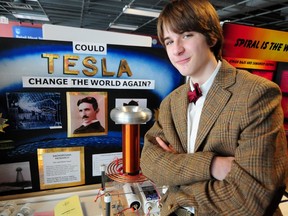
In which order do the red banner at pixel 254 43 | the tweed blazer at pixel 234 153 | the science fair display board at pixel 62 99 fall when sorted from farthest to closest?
the red banner at pixel 254 43, the science fair display board at pixel 62 99, the tweed blazer at pixel 234 153

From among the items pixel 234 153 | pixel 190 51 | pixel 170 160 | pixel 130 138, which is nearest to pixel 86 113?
pixel 130 138

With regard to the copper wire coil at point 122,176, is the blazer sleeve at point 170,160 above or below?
above

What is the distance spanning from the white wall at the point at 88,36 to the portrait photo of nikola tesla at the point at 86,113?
1.11 feet

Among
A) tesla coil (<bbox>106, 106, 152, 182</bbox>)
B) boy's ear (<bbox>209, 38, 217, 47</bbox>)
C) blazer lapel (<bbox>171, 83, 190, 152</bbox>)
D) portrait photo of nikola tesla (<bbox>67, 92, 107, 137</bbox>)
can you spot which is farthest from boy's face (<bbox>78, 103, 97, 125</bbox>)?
boy's ear (<bbox>209, 38, 217, 47</bbox>)

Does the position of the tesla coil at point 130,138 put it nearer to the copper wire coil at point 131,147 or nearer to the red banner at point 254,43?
the copper wire coil at point 131,147

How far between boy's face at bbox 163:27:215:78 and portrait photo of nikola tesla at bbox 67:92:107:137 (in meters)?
0.67

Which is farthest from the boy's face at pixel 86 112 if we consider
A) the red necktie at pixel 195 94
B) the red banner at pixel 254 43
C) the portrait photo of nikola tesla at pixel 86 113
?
the red banner at pixel 254 43

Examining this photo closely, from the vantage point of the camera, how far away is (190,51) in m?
0.89

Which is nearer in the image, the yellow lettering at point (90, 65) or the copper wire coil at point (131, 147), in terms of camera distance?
the copper wire coil at point (131, 147)

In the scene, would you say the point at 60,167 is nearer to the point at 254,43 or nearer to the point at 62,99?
the point at 62,99

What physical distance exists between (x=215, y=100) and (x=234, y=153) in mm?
218

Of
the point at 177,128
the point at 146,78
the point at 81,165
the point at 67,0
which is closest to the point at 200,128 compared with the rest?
the point at 177,128

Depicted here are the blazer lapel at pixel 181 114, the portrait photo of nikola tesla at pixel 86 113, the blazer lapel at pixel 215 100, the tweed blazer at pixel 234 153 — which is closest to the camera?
the tweed blazer at pixel 234 153

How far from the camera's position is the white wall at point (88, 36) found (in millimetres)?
1306
